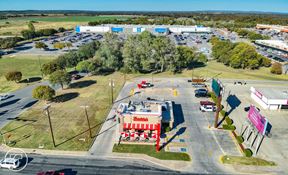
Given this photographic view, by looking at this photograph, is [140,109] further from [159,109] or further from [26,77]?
[26,77]

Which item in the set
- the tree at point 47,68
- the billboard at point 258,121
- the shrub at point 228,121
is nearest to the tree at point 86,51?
the tree at point 47,68

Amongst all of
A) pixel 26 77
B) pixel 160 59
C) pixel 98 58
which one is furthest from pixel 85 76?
pixel 160 59

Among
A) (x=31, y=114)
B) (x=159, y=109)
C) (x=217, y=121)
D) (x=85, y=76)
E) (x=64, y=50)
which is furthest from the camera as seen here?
→ (x=64, y=50)

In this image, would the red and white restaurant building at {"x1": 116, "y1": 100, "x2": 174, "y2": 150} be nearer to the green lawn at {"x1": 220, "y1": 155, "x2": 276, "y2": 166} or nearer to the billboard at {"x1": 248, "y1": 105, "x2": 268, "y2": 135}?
the green lawn at {"x1": 220, "y1": 155, "x2": 276, "y2": 166}

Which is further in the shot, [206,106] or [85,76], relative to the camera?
[85,76]

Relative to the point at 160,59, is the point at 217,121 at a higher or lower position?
lower

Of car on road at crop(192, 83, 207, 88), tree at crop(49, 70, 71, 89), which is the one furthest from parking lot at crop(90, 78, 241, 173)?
tree at crop(49, 70, 71, 89)

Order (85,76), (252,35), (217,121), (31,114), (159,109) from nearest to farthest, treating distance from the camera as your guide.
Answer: (159,109), (217,121), (31,114), (85,76), (252,35)

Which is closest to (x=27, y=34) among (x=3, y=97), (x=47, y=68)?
(x=47, y=68)
